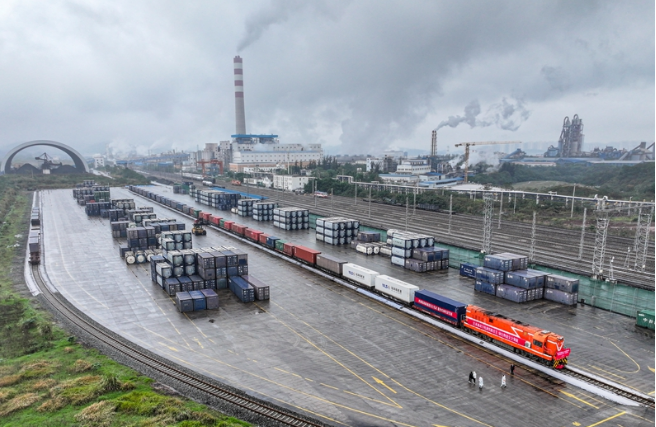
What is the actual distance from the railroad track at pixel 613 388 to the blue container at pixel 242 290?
28.4 metres

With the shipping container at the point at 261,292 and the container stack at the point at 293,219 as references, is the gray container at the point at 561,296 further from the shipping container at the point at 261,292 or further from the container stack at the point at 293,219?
the container stack at the point at 293,219

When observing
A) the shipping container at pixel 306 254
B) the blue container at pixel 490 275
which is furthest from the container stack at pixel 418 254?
the shipping container at pixel 306 254

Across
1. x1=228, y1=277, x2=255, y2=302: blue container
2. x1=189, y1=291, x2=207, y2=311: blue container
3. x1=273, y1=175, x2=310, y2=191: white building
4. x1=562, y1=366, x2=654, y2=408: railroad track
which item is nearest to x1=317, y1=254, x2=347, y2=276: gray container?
x1=228, y1=277, x2=255, y2=302: blue container

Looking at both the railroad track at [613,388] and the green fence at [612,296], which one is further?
the green fence at [612,296]

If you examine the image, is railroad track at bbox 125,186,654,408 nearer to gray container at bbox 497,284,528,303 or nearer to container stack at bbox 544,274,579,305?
gray container at bbox 497,284,528,303

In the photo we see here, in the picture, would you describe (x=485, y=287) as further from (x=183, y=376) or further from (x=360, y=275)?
(x=183, y=376)

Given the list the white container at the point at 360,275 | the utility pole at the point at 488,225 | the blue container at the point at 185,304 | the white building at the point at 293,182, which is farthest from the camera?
the white building at the point at 293,182

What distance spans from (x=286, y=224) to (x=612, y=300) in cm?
5649

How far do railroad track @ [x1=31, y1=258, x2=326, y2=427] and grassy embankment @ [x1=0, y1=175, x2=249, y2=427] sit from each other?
1.18 m

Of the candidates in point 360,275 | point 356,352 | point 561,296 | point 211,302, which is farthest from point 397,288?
point 211,302

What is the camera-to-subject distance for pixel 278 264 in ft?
196

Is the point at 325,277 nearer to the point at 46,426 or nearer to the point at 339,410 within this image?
the point at 339,410

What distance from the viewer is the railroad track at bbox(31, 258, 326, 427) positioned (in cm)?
2420

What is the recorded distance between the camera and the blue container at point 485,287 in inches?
1830
